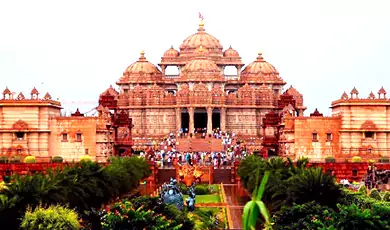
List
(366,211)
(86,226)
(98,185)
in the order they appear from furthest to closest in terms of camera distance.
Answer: (98,185), (86,226), (366,211)

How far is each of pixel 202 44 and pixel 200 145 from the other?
2549cm

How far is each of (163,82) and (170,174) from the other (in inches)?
1751

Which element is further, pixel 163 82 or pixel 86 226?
pixel 163 82

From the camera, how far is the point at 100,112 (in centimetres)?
7644

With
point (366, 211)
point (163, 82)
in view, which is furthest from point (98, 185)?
point (163, 82)

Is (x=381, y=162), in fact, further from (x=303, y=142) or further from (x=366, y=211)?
(x=366, y=211)

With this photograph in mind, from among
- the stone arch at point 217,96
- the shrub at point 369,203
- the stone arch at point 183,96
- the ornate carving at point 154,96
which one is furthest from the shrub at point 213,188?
the ornate carving at point 154,96

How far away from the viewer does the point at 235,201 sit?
5256 centimetres

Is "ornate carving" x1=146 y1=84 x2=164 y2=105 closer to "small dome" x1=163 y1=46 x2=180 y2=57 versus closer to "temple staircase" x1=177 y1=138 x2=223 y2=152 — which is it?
"temple staircase" x1=177 y1=138 x2=223 y2=152

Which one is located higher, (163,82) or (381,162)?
(163,82)

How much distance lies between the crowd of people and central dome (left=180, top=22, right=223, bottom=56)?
16.8 meters

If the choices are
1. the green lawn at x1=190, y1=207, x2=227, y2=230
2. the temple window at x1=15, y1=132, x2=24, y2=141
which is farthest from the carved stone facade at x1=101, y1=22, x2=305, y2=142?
the green lawn at x1=190, y1=207, x2=227, y2=230

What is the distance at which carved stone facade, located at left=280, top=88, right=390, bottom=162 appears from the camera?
71375mm

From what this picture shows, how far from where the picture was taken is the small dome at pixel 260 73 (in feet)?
370
